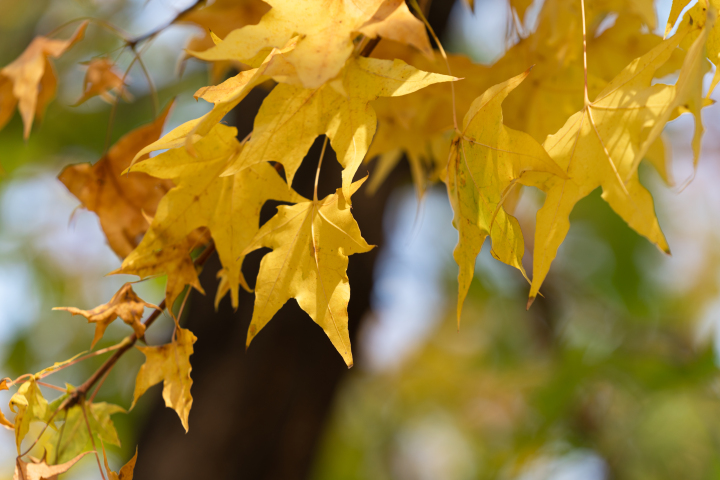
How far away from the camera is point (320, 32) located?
324mm

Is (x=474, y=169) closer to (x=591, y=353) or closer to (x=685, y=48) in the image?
(x=685, y=48)

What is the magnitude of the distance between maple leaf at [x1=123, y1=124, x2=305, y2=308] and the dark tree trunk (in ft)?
1.75

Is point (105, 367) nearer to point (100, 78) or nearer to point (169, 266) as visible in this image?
point (169, 266)

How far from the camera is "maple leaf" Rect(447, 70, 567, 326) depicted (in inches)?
12.7

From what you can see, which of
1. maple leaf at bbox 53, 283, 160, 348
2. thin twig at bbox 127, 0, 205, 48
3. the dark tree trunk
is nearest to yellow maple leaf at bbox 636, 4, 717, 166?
maple leaf at bbox 53, 283, 160, 348

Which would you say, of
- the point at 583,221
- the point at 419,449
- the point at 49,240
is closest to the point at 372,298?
the point at 583,221

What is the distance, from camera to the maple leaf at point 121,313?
40 centimetres

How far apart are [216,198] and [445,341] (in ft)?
10.8

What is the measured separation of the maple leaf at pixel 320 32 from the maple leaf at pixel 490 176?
0.22 ft

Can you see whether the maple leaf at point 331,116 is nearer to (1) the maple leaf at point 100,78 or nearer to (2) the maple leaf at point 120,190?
(2) the maple leaf at point 120,190

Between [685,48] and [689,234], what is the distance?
3.30m

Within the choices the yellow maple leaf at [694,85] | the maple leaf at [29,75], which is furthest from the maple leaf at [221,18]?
the yellow maple leaf at [694,85]

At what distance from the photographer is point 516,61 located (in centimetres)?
53

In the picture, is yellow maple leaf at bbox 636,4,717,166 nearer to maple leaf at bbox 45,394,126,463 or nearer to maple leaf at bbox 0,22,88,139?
maple leaf at bbox 45,394,126,463
